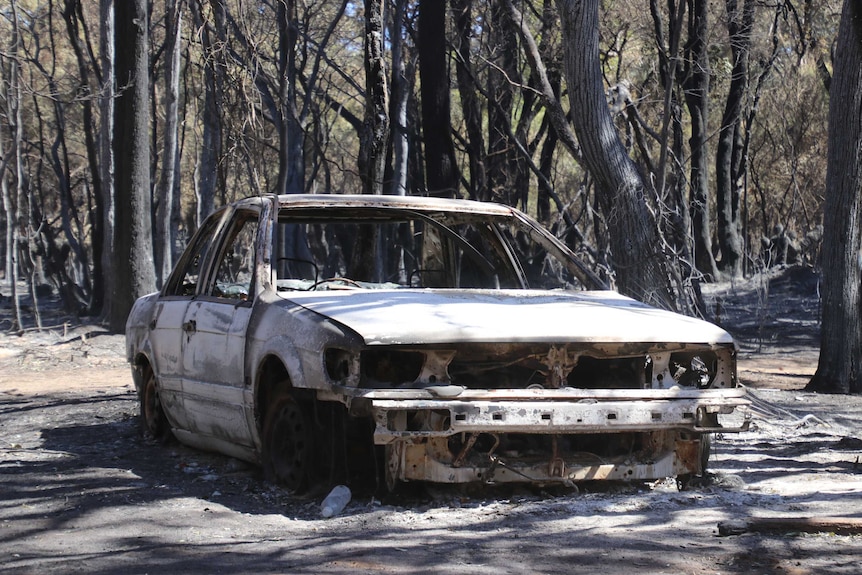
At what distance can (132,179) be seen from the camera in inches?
730

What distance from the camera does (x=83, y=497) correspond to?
6.28 m

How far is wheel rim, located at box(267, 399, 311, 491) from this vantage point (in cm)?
610

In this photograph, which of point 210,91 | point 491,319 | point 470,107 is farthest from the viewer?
point 470,107

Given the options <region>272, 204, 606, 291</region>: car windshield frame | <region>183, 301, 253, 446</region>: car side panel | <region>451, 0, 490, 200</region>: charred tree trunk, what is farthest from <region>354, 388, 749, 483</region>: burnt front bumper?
<region>451, 0, 490, 200</region>: charred tree trunk

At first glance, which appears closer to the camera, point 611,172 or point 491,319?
point 491,319

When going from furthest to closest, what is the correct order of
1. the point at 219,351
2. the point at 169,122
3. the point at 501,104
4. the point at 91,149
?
1. the point at 91,149
2. the point at 501,104
3. the point at 169,122
4. the point at 219,351

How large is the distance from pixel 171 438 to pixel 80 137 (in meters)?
39.6

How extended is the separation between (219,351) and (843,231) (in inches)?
297

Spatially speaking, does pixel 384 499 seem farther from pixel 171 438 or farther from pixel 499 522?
pixel 171 438

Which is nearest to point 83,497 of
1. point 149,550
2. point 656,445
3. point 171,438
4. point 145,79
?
point 149,550

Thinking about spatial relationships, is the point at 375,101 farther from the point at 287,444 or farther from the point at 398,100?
the point at 398,100

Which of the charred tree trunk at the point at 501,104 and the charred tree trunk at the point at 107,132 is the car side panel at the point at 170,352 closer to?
the charred tree trunk at the point at 107,132

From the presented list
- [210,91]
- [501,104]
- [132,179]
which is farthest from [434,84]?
[501,104]

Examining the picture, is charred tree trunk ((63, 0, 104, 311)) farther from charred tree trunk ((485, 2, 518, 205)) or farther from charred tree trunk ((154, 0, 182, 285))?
charred tree trunk ((485, 2, 518, 205))
